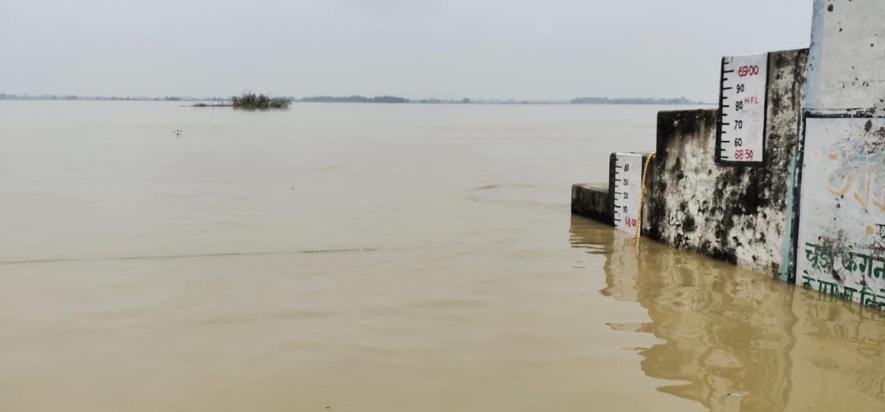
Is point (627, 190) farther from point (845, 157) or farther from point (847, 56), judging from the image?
point (847, 56)

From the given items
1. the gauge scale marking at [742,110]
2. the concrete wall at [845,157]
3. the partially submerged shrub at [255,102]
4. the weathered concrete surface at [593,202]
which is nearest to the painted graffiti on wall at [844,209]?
the concrete wall at [845,157]

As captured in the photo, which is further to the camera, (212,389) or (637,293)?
(637,293)

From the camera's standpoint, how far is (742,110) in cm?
444

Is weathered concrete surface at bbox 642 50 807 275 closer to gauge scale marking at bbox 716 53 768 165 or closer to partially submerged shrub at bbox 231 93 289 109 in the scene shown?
gauge scale marking at bbox 716 53 768 165

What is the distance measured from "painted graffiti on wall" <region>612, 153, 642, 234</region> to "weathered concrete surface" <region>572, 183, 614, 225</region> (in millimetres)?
238

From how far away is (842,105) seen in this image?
3727 millimetres

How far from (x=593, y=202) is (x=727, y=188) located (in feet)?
7.08

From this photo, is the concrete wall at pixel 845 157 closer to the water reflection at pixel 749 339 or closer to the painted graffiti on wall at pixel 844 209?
the painted graffiti on wall at pixel 844 209

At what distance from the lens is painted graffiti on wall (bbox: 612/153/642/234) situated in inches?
225

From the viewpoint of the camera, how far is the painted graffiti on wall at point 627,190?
18.7 feet

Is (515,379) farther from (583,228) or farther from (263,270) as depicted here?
(583,228)

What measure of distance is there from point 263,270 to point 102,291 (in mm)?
961

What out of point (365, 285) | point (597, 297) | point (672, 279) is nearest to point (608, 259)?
point (672, 279)

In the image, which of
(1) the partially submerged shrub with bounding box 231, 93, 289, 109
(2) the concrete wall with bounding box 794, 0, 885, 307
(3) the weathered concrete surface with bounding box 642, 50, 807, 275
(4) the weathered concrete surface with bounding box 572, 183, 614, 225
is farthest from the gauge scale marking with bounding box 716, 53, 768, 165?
(1) the partially submerged shrub with bounding box 231, 93, 289, 109
